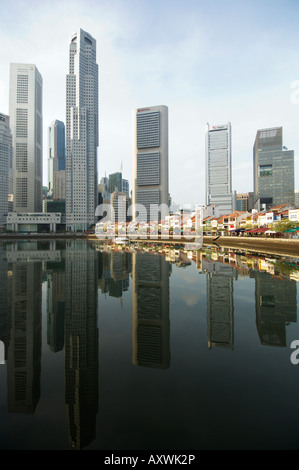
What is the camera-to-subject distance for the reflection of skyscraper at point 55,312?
27.2ft

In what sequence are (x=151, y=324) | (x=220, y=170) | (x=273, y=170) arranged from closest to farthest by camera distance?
(x=151, y=324) → (x=273, y=170) → (x=220, y=170)

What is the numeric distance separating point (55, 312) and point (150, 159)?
527ft

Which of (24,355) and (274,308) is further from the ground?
(274,308)

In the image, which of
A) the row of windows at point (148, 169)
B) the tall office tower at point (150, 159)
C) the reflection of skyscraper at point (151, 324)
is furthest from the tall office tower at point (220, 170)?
the reflection of skyscraper at point (151, 324)

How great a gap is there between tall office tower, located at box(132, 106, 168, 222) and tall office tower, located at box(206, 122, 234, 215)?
48.9 metres

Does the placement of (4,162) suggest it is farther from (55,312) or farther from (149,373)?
(149,373)

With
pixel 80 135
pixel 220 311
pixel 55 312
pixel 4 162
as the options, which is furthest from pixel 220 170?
pixel 55 312

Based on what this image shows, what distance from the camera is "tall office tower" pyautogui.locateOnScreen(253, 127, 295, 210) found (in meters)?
149

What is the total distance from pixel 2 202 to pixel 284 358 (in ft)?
602

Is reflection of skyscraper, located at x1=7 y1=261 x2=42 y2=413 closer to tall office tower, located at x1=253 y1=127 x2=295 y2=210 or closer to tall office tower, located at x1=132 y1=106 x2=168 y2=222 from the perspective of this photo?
tall office tower, located at x1=132 y1=106 x2=168 y2=222

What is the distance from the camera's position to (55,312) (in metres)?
11.2
